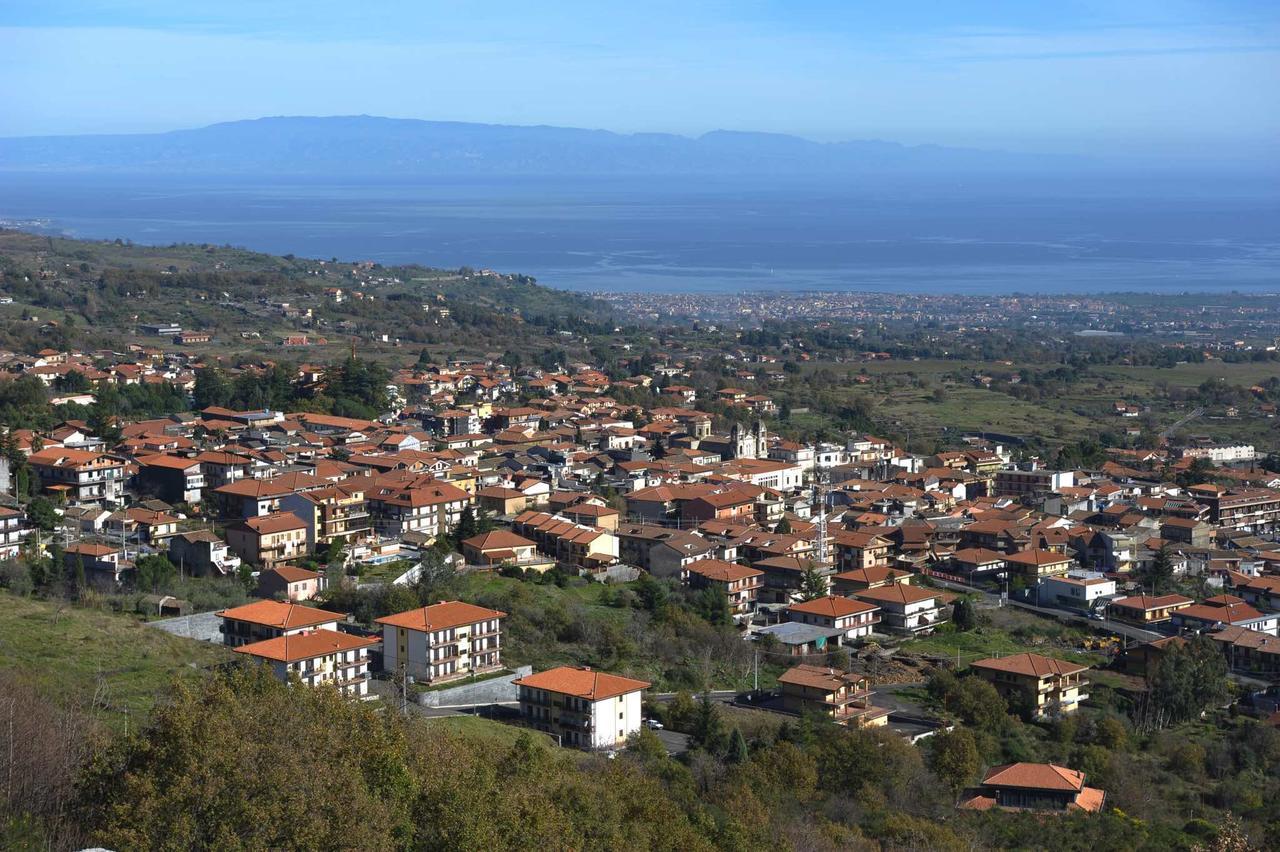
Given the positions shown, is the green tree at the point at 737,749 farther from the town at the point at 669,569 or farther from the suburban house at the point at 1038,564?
the suburban house at the point at 1038,564

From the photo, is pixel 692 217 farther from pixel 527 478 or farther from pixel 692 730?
pixel 692 730

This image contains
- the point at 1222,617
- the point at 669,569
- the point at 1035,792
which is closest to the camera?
the point at 1035,792

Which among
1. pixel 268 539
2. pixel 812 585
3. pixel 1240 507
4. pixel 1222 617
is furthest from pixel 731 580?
pixel 1240 507

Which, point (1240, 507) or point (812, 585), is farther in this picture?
point (1240, 507)

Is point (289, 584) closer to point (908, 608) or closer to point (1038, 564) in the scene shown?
point (908, 608)

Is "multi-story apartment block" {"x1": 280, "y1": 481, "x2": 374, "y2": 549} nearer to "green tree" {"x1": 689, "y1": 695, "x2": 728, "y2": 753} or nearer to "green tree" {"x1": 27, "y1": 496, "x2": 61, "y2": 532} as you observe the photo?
"green tree" {"x1": 27, "y1": 496, "x2": 61, "y2": 532}

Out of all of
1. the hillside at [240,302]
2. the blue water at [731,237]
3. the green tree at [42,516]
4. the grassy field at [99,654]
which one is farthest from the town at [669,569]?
the blue water at [731,237]
